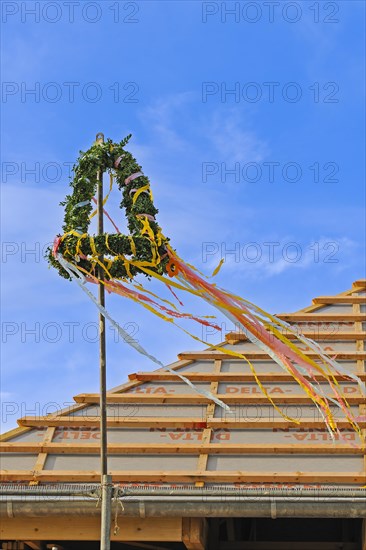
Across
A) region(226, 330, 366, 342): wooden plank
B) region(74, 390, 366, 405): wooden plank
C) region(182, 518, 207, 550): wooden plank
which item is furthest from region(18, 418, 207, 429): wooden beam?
region(226, 330, 366, 342): wooden plank

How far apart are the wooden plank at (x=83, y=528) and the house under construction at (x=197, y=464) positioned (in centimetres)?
1

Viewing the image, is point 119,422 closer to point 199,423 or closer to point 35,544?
point 199,423

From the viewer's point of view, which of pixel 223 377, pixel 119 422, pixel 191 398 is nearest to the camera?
pixel 119 422

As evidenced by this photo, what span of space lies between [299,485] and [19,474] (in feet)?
11.1

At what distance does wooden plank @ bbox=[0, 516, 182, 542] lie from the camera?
1058cm

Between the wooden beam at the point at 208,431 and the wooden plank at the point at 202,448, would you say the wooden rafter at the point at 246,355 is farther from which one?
the wooden plank at the point at 202,448

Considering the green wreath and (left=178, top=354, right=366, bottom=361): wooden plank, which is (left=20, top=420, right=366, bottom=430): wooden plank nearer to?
(left=178, top=354, right=366, bottom=361): wooden plank

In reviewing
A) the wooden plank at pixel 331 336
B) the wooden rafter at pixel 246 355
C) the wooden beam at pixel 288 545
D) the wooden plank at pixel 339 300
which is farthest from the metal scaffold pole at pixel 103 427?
the wooden plank at pixel 339 300

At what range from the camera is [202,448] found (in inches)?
452

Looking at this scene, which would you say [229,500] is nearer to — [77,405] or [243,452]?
[243,452]

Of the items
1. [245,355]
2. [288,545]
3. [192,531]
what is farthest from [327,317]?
[192,531]

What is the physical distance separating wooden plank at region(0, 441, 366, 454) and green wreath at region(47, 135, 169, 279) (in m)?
3.21

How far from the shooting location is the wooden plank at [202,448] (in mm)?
11484

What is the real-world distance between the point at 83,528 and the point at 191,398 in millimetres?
2460
